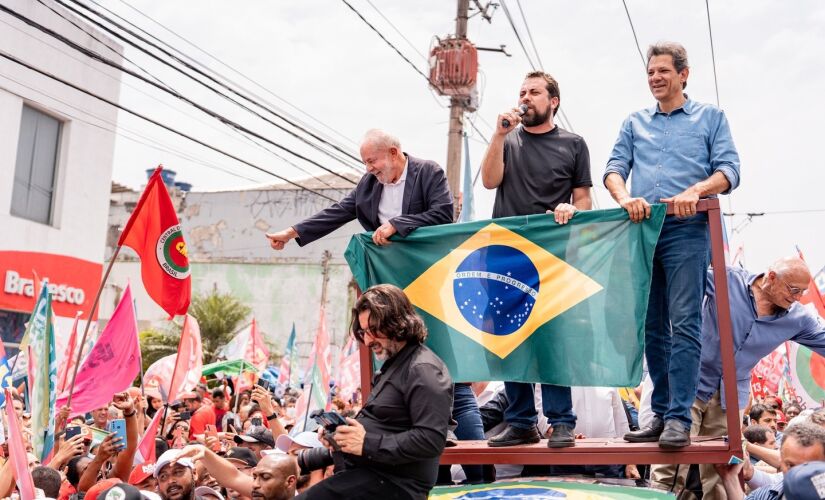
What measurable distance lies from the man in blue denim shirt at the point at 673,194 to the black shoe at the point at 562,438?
0.31 metres

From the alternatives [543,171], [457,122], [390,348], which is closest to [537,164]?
[543,171]

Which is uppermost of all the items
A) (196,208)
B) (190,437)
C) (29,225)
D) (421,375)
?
(196,208)

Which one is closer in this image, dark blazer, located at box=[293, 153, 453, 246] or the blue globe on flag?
the blue globe on flag

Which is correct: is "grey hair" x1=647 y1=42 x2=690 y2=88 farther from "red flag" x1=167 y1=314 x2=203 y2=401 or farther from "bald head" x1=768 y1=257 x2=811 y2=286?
"red flag" x1=167 y1=314 x2=203 y2=401

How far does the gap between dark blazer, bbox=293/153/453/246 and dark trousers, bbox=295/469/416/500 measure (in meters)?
1.89

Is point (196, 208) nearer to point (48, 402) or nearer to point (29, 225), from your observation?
Result: point (29, 225)

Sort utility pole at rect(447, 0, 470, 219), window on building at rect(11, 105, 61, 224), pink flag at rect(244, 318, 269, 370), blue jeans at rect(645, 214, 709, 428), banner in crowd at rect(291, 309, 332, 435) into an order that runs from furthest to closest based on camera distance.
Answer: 1. window on building at rect(11, 105, 61, 224)
2. pink flag at rect(244, 318, 269, 370)
3. utility pole at rect(447, 0, 470, 219)
4. banner in crowd at rect(291, 309, 332, 435)
5. blue jeans at rect(645, 214, 709, 428)

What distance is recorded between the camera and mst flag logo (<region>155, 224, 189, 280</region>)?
10.3m

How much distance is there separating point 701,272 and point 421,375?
6.32 feet

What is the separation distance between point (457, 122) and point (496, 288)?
12.7m

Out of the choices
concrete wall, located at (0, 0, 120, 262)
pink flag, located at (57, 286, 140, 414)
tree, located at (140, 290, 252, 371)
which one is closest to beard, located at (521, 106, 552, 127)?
pink flag, located at (57, 286, 140, 414)

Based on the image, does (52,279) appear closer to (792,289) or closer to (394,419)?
(792,289)

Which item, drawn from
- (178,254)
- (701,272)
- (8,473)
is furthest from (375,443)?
(178,254)

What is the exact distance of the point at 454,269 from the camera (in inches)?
221
